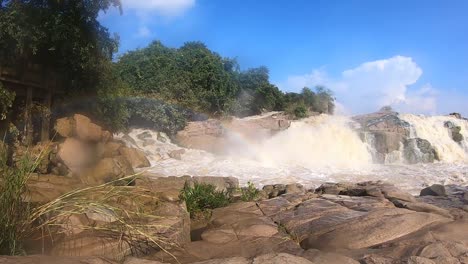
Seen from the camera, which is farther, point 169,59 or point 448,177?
point 169,59

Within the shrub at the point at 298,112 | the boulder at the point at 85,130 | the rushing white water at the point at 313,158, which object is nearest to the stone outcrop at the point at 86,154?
the boulder at the point at 85,130

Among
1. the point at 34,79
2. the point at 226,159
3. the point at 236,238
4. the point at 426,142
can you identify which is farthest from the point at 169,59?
the point at 236,238

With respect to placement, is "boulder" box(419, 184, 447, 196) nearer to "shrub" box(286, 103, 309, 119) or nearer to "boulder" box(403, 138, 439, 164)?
"boulder" box(403, 138, 439, 164)

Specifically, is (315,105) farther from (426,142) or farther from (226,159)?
(226,159)

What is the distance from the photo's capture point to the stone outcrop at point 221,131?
24875 millimetres

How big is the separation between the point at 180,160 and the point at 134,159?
12.5ft

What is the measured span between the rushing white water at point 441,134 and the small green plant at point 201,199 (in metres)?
21.4

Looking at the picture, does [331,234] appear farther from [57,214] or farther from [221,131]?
[221,131]

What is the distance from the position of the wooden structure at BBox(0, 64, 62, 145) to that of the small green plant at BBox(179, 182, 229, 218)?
8.81m

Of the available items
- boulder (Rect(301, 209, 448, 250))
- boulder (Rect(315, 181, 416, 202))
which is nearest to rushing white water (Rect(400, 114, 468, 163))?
boulder (Rect(315, 181, 416, 202))

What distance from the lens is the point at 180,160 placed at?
21969mm

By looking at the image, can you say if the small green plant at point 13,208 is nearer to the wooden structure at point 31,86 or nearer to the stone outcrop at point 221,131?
the wooden structure at point 31,86

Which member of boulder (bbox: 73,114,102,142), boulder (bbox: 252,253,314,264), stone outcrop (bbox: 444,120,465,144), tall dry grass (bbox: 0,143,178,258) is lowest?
boulder (bbox: 252,253,314,264)

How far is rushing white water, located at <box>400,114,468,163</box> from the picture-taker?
26109 mm
